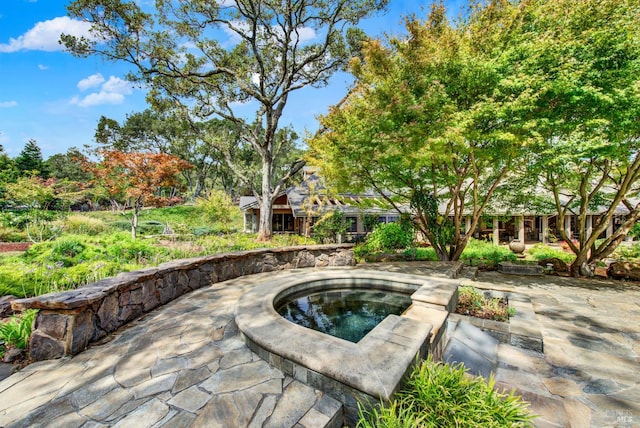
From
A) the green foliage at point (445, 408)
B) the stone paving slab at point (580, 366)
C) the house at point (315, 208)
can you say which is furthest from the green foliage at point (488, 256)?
the green foliage at point (445, 408)

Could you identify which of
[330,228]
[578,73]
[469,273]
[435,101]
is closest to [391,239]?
[330,228]

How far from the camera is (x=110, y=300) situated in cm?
339

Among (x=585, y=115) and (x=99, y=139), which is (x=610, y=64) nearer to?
(x=585, y=115)

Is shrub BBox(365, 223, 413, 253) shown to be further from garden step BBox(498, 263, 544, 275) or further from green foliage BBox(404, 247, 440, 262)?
garden step BBox(498, 263, 544, 275)

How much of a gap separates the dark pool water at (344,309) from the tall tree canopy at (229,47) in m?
8.25

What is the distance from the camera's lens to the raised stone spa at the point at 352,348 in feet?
6.53

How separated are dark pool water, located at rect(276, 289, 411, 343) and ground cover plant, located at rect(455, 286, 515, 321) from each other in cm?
87

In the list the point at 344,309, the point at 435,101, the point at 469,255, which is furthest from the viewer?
the point at 469,255

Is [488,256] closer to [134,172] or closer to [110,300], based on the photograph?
[110,300]

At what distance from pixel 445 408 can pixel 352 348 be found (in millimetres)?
786

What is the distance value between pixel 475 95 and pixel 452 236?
15.1ft

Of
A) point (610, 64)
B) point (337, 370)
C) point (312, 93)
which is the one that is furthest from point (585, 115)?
point (312, 93)

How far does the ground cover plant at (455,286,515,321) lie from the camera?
4.03 m

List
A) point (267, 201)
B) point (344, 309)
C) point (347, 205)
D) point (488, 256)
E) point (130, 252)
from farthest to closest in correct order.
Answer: point (347, 205), point (267, 201), point (488, 256), point (130, 252), point (344, 309)
